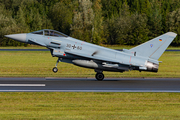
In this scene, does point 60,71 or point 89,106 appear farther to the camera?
point 60,71

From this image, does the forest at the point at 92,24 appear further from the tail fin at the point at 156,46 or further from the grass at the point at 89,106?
the grass at the point at 89,106

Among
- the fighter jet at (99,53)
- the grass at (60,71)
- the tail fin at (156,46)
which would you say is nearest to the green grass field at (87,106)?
the fighter jet at (99,53)

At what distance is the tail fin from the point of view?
64.8 feet

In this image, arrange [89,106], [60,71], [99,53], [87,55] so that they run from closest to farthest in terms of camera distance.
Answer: [89,106], [87,55], [99,53], [60,71]

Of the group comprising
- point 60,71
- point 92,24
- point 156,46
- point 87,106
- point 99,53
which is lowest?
point 87,106

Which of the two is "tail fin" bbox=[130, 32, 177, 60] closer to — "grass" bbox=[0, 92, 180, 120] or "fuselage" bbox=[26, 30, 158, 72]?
"fuselage" bbox=[26, 30, 158, 72]

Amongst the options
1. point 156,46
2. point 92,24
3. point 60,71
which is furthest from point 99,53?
point 92,24

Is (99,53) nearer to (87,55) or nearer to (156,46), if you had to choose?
(87,55)

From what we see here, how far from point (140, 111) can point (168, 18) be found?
9132 cm

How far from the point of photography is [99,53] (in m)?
20.0

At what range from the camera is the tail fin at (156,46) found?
19.8 meters

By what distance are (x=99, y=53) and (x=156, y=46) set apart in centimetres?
416

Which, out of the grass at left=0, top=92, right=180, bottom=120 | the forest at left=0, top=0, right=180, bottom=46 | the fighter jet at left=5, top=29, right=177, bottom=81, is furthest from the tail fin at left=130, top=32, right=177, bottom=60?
the forest at left=0, top=0, right=180, bottom=46

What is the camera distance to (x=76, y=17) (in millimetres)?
88250
